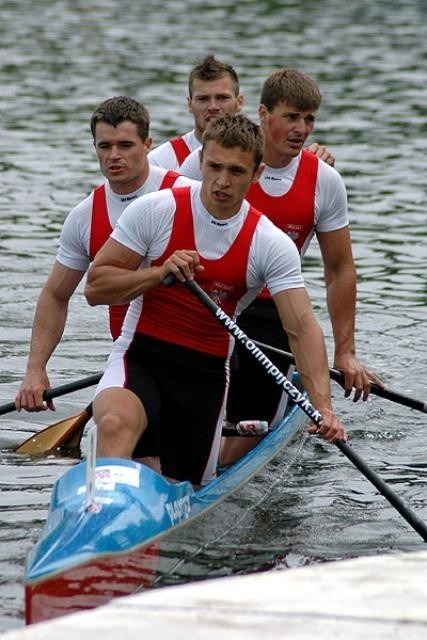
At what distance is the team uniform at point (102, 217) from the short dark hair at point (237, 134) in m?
0.97

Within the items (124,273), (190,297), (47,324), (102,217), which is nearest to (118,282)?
(124,273)

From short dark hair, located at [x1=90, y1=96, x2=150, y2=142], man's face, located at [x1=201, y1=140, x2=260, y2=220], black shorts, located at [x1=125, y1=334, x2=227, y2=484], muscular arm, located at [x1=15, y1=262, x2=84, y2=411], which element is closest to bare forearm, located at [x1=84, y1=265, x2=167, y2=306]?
Answer: black shorts, located at [x1=125, y1=334, x2=227, y2=484]

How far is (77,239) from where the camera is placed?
842cm

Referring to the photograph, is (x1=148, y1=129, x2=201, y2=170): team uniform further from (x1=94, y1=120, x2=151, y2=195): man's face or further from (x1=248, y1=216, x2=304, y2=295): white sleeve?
(x1=248, y1=216, x2=304, y2=295): white sleeve

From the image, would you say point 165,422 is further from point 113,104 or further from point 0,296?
point 0,296

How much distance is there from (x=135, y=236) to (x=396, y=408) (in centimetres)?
416

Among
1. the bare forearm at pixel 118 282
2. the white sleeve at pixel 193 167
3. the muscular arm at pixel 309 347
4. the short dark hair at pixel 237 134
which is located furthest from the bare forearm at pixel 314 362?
the white sleeve at pixel 193 167

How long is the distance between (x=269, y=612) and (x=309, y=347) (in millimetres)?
2578

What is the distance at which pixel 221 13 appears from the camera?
39.8m

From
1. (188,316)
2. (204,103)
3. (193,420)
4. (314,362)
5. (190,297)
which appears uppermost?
(204,103)

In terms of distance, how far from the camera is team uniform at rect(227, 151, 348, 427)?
8953 millimetres

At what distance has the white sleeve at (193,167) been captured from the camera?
9203 mm

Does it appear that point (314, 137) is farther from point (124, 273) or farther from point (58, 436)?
point (124, 273)

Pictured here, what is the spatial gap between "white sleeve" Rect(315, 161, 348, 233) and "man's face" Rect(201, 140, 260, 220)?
157 cm
